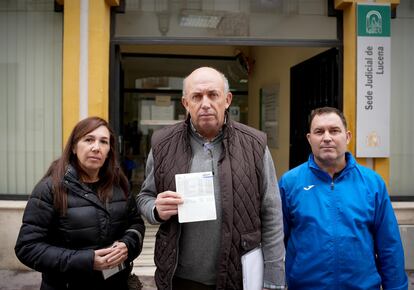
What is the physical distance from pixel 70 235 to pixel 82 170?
14.2 inches

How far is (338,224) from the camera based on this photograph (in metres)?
2.33

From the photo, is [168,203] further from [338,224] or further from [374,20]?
[374,20]

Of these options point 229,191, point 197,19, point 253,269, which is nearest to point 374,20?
point 197,19

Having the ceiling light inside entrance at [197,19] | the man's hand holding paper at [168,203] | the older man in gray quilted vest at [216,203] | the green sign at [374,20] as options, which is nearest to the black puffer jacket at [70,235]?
the older man in gray quilted vest at [216,203]

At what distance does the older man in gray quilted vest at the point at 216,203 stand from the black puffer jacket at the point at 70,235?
231 millimetres

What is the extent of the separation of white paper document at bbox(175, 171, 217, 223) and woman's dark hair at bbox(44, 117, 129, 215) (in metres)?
0.51

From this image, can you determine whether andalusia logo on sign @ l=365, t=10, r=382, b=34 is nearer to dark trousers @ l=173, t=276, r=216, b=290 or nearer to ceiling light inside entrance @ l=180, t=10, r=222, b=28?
ceiling light inside entrance @ l=180, t=10, r=222, b=28

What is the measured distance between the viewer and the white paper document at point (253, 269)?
2.14 m

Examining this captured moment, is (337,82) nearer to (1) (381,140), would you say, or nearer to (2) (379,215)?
(1) (381,140)

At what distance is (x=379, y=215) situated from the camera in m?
2.39

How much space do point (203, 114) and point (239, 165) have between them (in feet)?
0.99

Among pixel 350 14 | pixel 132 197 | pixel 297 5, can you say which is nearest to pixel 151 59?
pixel 297 5

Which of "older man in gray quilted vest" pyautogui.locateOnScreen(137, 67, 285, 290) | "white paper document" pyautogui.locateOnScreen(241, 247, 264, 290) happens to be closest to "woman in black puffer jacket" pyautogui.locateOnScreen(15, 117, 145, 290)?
"older man in gray quilted vest" pyautogui.locateOnScreen(137, 67, 285, 290)

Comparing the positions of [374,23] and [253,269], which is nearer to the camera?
[253,269]
